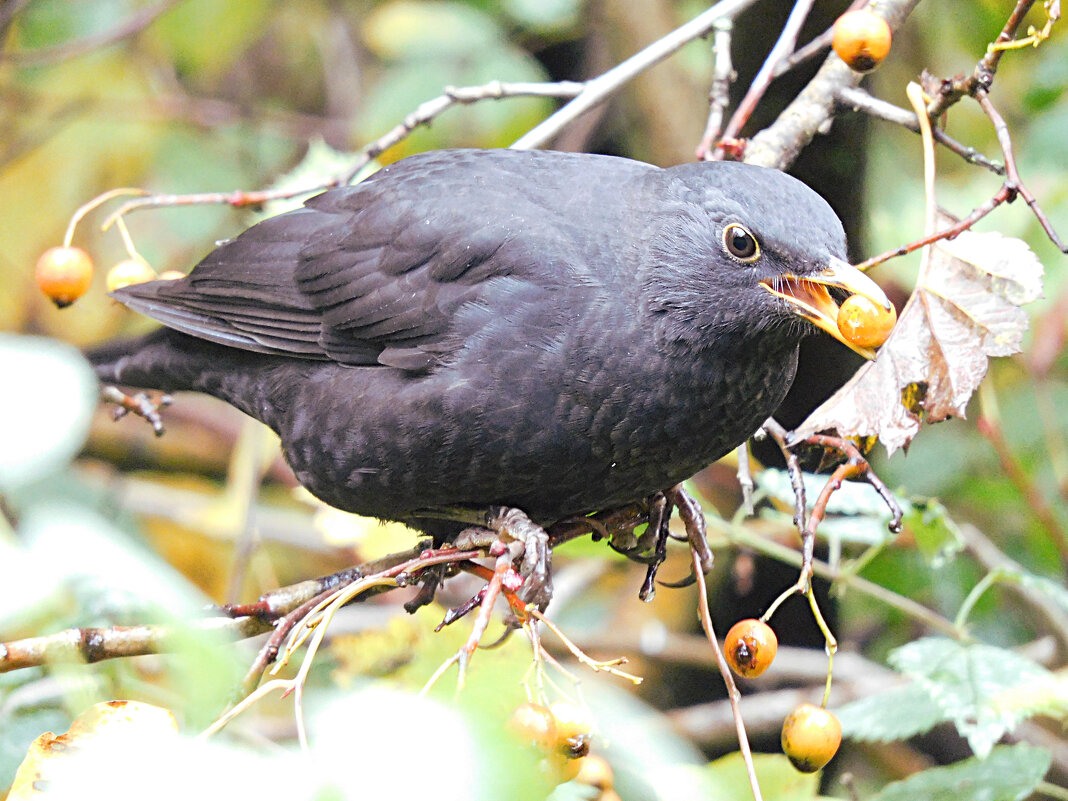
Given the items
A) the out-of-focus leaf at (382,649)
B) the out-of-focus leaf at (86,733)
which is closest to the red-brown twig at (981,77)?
the out-of-focus leaf at (382,649)

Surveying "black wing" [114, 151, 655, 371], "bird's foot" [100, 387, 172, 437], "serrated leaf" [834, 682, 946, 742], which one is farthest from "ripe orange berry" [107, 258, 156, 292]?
"serrated leaf" [834, 682, 946, 742]

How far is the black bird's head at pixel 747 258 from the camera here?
2.05 meters

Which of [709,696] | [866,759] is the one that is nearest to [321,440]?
[709,696]

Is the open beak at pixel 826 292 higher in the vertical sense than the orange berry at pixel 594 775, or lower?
higher

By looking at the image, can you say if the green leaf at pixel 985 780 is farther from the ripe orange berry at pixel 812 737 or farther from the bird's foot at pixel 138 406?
the bird's foot at pixel 138 406

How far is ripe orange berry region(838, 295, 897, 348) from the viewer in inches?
74.0

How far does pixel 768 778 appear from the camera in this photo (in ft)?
7.64

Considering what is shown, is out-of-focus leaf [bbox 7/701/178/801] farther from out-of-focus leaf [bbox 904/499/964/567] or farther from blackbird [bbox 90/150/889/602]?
out-of-focus leaf [bbox 904/499/964/567]

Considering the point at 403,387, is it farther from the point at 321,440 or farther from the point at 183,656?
the point at 183,656

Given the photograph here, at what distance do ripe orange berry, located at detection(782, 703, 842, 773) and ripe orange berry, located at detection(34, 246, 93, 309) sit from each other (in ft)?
6.45

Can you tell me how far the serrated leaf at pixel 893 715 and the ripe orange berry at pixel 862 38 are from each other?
53.5 inches

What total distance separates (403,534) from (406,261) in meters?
1.06

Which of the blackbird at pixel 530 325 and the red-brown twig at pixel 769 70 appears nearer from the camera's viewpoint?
the blackbird at pixel 530 325

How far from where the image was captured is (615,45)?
4.78 m
